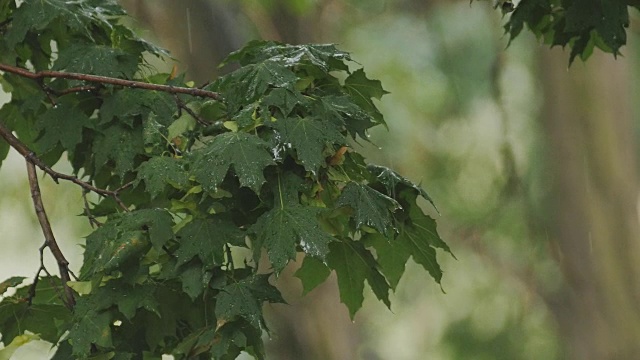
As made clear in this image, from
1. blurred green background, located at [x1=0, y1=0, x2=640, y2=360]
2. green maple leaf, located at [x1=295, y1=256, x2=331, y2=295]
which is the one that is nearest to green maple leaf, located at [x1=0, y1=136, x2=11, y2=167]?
green maple leaf, located at [x1=295, y1=256, x2=331, y2=295]

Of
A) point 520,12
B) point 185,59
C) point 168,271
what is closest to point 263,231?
point 168,271

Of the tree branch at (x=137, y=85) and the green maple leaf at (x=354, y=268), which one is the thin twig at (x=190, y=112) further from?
the green maple leaf at (x=354, y=268)

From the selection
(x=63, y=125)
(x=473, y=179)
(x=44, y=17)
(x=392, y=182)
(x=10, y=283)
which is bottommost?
(x=10, y=283)

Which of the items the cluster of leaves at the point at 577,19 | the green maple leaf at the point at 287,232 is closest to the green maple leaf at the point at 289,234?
the green maple leaf at the point at 287,232

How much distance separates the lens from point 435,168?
6.24 m

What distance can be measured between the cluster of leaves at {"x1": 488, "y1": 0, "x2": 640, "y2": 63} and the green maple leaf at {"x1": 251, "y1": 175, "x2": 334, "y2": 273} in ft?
2.11

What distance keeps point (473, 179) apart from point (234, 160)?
17.4ft

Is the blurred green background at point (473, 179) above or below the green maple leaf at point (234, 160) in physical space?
above

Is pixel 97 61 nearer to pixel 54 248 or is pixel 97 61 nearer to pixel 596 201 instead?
pixel 54 248

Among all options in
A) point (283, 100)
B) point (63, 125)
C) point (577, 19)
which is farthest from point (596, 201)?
point (283, 100)

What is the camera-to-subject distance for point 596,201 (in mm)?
4113

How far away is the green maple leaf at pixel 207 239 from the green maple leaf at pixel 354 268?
0.19 metres

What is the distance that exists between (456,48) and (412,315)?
2.03m

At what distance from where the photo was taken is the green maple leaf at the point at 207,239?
112 centimetres
